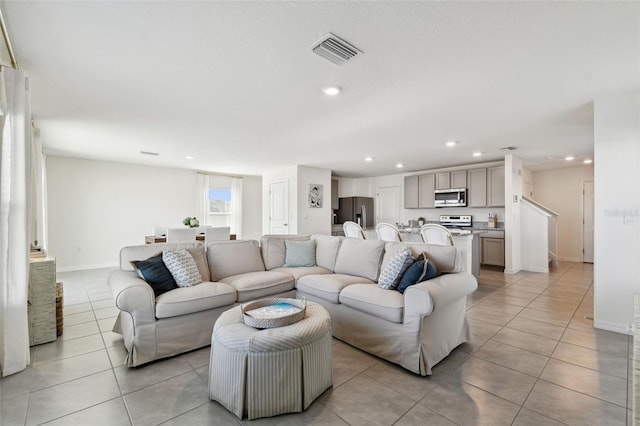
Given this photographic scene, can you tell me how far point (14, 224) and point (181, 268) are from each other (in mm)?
1253

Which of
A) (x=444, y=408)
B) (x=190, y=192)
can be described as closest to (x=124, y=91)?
(x=444, y=408)

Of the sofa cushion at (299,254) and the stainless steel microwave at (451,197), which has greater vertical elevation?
the stainless steel microwave at (451,197)

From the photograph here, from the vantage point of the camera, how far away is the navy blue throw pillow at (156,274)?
2553mm

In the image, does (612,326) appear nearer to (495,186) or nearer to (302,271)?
(302,271)

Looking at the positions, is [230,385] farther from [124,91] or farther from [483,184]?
[483,184]

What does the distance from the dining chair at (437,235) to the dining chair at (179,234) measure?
4080 millimetres

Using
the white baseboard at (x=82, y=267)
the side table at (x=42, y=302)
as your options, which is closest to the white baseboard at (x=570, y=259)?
the side table at (x=42, y=302)

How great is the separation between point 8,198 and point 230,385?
2258 mm

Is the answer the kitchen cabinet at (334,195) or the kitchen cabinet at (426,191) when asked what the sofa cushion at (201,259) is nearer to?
the kitchen cabinet at (334,195)

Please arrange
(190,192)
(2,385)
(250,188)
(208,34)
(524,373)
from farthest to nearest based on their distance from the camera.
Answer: (250,188)
(190,192)
(524,373)
(2,385)
(208,34)

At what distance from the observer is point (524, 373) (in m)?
2.17

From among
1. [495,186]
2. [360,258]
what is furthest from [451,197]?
[360,258]

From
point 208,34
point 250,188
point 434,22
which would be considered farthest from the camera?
point 250,188

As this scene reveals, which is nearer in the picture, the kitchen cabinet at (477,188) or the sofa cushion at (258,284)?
the sofa cushion at (258,284)
